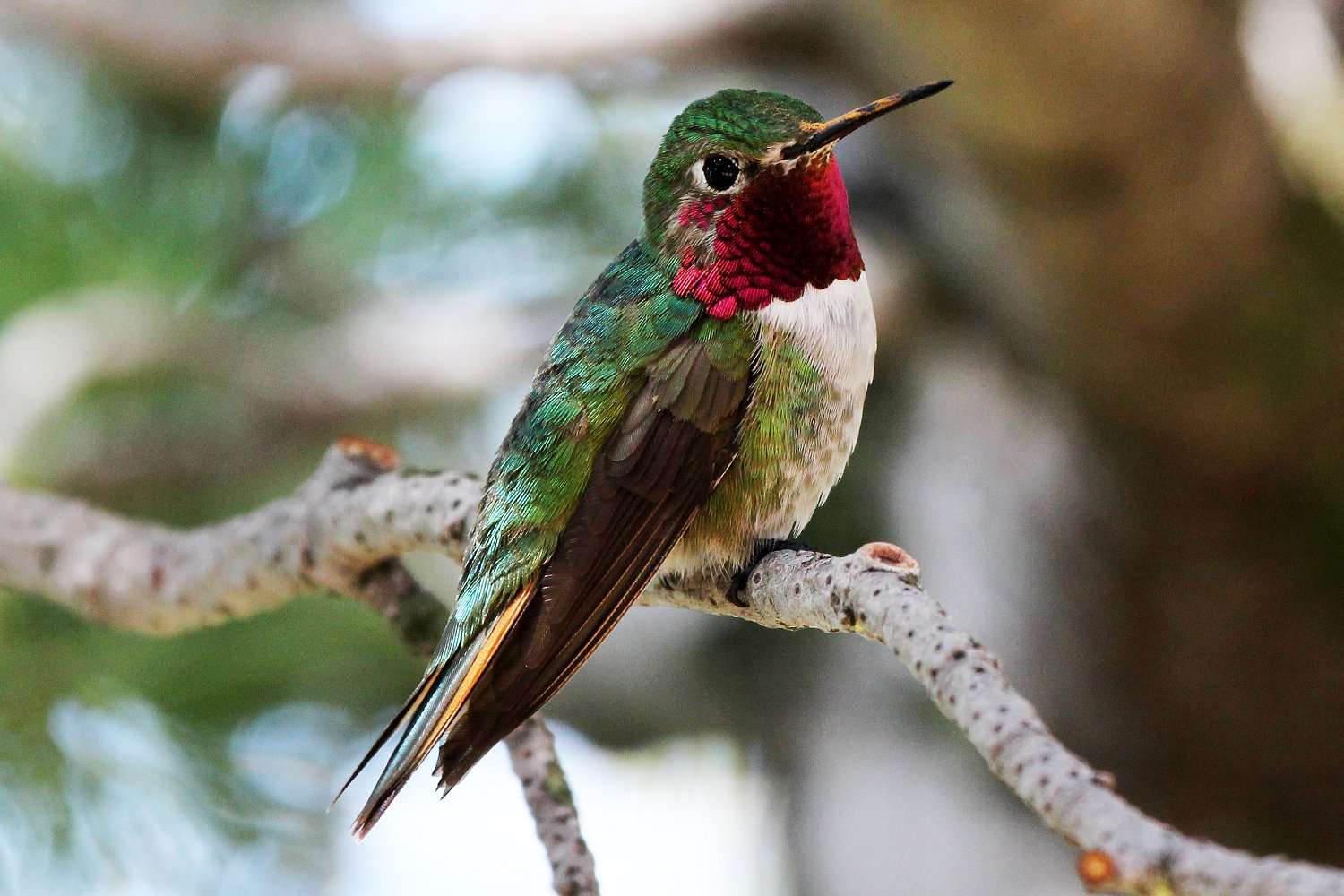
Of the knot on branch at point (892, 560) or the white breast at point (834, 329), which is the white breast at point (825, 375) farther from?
the knot on branch at point (892, 560)

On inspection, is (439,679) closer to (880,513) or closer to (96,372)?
(96,372)

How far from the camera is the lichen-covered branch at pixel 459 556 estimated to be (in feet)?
2.59

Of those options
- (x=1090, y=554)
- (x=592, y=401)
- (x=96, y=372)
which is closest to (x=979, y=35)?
(x=592, y=401)

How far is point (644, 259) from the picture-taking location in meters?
1.90

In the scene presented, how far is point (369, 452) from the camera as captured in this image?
6.10 feet

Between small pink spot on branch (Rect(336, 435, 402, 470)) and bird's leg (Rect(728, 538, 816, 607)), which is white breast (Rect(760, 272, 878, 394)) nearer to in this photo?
bird's leg (Rect(728, 538, 816, 607))

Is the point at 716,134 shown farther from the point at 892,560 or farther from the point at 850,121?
the point at 892,560

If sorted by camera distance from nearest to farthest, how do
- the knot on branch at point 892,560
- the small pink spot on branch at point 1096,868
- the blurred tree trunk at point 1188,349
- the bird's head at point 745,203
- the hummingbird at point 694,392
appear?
the small pink spot on branch at point 1096,868 → the knot on branch at point 892,560 → the hummingbird at point 694,392 → the bird's head at point 745,203 → the blurred tree trunk at point 1188,349

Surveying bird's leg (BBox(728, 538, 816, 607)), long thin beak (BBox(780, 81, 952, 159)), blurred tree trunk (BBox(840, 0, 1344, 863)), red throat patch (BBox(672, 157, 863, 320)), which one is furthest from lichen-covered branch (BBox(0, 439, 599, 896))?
blurred tree trunk (BBox(840, 0, 1344, 863))

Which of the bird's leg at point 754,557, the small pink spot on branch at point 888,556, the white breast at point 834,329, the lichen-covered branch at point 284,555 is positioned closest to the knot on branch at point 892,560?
the small pink spot on branch at point 888,556

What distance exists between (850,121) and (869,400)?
2.30m

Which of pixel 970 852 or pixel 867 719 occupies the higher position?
pixel 867 719

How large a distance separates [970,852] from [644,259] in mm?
1764

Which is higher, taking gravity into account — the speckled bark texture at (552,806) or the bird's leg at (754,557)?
the bird's leg at (754,557)
